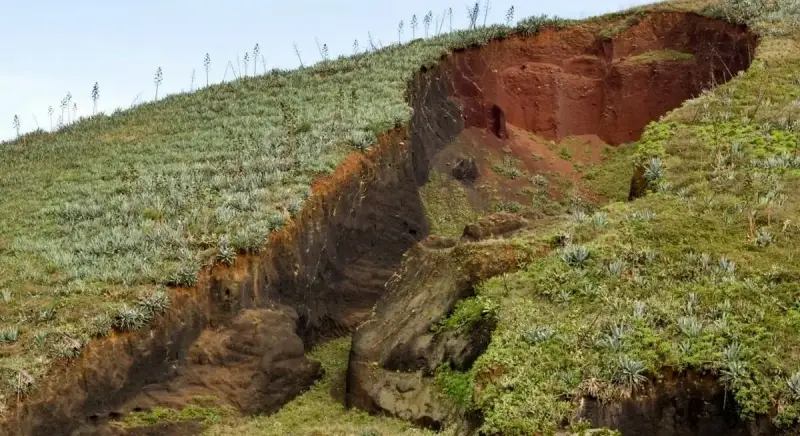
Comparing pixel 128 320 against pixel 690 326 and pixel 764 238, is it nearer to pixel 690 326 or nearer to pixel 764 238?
pixel 690 326

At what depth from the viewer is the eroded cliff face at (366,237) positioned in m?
10.6

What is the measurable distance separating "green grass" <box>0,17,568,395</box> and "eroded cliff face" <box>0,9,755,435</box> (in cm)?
38

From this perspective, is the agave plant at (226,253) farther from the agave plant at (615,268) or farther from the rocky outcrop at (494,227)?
the agave plant at (615,268)

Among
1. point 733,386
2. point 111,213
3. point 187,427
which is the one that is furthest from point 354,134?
point 733,386

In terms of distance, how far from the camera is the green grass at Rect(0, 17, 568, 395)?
11.2 metres

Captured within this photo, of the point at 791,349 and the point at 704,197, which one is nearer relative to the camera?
the point at 791,349

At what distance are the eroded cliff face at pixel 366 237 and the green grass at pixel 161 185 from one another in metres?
0.38

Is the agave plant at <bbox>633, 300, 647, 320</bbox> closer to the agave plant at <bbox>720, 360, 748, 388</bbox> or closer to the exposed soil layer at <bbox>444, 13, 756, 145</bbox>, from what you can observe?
the agave plant at <bbox>720, 360, 748, 388</bbox>

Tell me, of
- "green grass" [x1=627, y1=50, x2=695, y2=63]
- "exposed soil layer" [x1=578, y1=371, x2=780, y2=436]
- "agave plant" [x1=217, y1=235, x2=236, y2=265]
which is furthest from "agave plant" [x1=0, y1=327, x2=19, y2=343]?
"green grass" [x1=627, y1=50, x2=695, y2=63]

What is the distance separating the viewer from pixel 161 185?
16031mm

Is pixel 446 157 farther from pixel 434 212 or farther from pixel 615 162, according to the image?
pixel 615 162

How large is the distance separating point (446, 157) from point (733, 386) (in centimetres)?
1292

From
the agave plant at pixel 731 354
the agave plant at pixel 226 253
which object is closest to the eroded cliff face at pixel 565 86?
the agave plant at pixel 226 253

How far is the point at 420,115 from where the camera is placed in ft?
66.7
